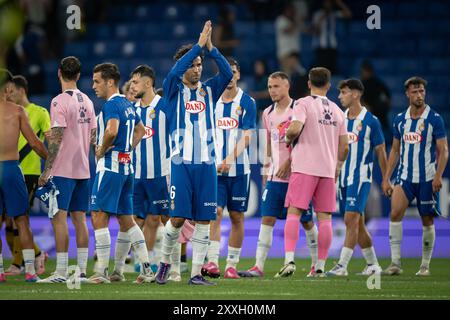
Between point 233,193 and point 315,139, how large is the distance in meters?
1.22

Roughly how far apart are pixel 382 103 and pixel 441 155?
624cm

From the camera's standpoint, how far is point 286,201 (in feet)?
29.6

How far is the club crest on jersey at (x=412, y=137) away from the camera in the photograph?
33.7ft

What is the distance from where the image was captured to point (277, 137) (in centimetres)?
978

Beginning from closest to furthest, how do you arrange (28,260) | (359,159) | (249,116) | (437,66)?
(28,260) < (249,116) < (359,159) < (437,66)

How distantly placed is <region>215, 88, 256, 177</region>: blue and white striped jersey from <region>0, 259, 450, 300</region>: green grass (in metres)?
1.51

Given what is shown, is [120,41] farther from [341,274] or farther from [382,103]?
[341,274]

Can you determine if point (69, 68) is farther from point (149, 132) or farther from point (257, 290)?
point (257, 290)

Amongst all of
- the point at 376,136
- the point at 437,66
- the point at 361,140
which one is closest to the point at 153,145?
the point at 361,140

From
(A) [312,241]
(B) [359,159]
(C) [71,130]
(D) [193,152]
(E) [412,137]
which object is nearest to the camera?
(D) [193,152]

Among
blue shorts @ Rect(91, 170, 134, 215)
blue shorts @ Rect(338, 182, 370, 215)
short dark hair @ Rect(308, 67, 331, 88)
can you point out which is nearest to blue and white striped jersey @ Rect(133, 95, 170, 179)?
blue shorts @ Rect(91, 170, 134, 215)

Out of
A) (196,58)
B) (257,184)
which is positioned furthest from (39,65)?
(196,58)

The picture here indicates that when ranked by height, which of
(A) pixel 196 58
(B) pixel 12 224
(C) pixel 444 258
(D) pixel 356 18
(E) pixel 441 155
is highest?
(D) pixel 356 18

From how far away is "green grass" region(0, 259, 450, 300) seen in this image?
6887 millimetres
